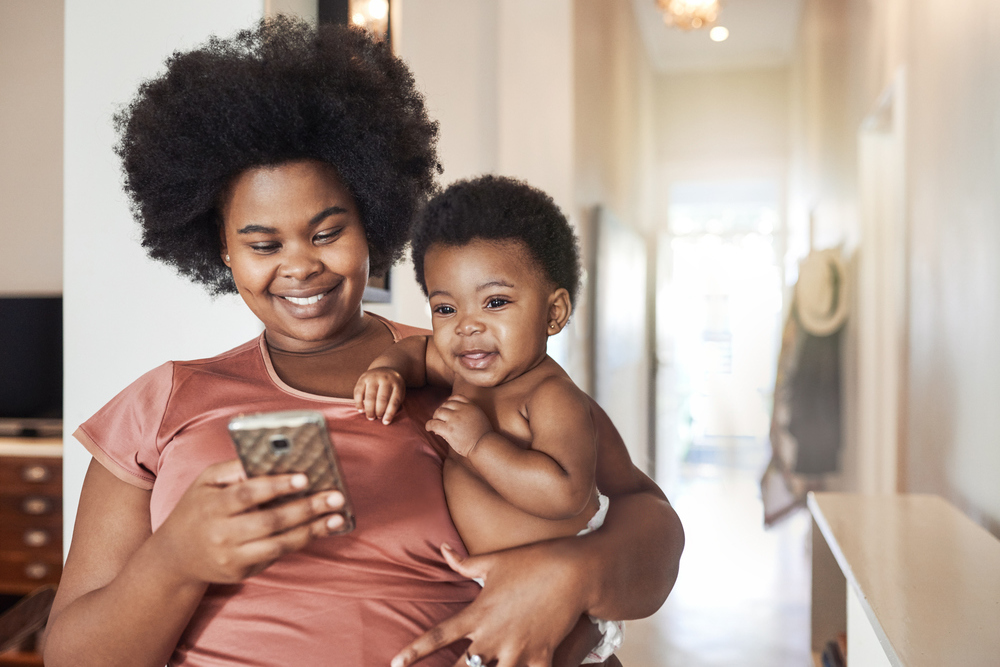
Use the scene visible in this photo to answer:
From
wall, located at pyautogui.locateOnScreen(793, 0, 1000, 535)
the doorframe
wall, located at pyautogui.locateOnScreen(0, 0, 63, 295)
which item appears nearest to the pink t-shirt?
wall, located at pyautogui.locateOnScreen(793, 0, 1000, 535)

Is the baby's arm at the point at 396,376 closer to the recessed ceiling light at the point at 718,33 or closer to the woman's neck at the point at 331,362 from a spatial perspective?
the woman's neck at the point at 331,362

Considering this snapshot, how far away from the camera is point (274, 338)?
37.4 inches

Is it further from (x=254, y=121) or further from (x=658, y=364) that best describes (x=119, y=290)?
(x=658, y=364)

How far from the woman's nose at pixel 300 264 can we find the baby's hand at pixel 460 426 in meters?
0.21

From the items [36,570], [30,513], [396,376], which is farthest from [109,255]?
[36,570]

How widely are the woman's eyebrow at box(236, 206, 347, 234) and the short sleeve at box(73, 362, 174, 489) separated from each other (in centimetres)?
19

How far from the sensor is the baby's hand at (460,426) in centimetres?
84

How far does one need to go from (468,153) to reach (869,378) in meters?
2.07

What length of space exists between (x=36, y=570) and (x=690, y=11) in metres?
4.08

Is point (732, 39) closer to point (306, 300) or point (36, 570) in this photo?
point (36, 570)

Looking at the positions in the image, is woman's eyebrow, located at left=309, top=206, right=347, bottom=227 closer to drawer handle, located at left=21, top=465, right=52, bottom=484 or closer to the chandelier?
drawer handle, located at left=21, top=465, right=52, bottom=484

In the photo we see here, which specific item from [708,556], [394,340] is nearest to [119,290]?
[394,340]

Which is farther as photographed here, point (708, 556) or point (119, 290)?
point (708, 556)

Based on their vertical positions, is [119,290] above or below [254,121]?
below
